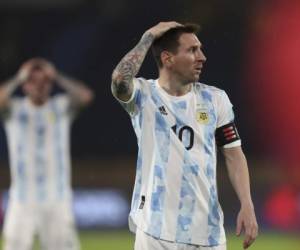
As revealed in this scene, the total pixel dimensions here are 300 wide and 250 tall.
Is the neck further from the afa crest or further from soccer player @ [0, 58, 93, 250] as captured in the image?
soccer player @ [0, 58, 93, 250]

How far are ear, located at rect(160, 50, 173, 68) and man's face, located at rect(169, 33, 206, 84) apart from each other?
18mm

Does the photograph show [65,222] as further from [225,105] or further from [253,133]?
[253,133]

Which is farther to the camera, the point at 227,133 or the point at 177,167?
the point at 227,133

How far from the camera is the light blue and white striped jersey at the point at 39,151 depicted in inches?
446

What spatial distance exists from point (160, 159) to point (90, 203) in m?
10.1

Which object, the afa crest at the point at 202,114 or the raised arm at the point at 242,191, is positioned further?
the afa crest at the point at 202,114

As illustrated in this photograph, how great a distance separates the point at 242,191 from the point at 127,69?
1.00 m

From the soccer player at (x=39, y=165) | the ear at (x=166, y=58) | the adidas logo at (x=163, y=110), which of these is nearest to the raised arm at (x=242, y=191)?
the adidas logo at (x=163, y=110)

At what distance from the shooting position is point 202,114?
6.77 m

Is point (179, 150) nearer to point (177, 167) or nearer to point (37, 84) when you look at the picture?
point (177, 167)

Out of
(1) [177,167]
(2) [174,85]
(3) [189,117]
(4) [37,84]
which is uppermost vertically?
(2) [174,85]

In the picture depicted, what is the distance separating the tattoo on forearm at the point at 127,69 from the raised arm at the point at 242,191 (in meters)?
0.74

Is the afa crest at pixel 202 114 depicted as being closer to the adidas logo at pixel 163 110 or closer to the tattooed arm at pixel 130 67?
the adidas logo at pixel 163 110

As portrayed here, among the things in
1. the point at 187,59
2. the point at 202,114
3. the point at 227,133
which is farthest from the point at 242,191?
the point at 187,59
